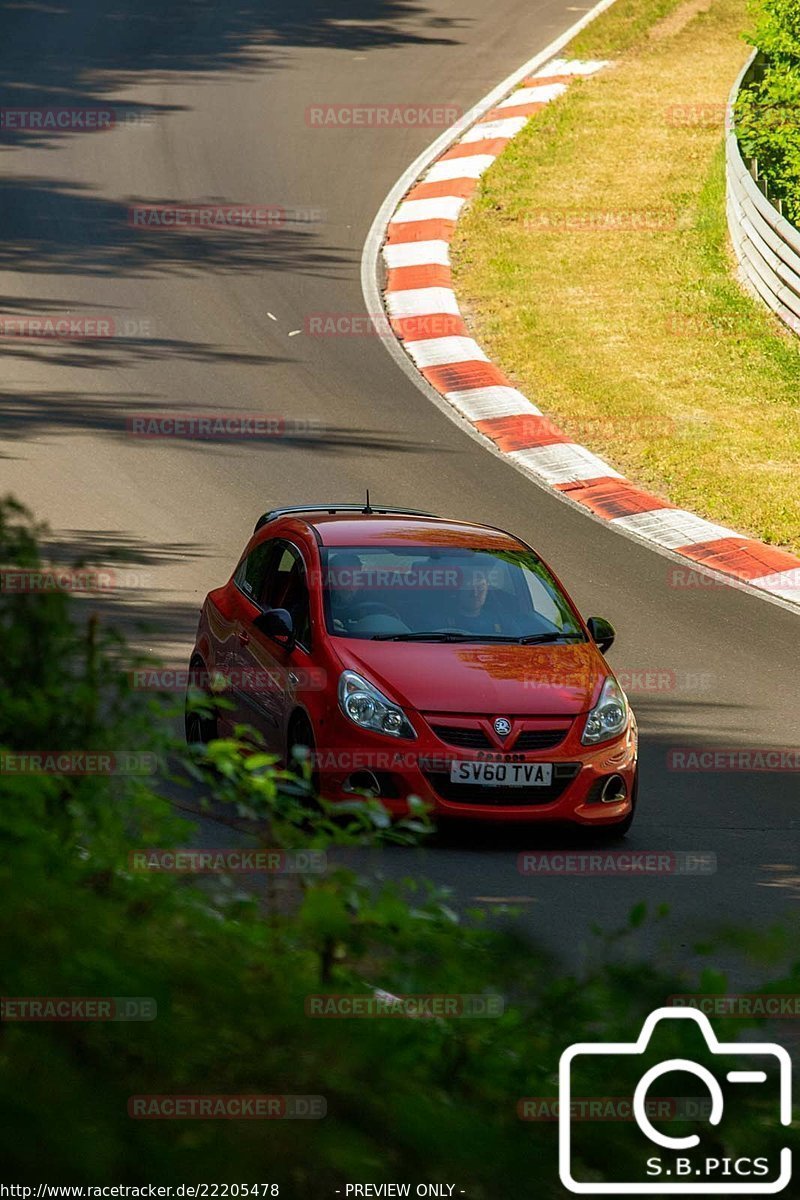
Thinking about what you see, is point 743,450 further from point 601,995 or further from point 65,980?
point 65,980

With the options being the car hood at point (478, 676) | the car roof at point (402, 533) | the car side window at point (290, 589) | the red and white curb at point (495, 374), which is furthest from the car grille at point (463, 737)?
the red and white curb at point (495, 374)

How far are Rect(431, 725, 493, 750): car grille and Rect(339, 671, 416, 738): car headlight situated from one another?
162 mm

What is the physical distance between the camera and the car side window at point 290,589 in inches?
400

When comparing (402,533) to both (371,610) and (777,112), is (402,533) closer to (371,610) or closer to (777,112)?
(371,610)

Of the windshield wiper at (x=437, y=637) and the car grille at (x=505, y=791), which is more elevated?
the windshield wiper at (x=437, y=637)

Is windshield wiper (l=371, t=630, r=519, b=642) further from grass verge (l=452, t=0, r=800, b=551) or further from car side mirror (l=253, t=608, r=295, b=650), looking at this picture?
grass verge (l=452, t=0, r=800, b=551)

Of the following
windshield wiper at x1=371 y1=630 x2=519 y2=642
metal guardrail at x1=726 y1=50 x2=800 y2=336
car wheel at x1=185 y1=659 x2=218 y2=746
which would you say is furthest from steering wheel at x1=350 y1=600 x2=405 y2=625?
metal guardrail at x1=726 y1=50 x2=800 y2=336

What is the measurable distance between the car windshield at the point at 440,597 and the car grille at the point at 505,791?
104cm

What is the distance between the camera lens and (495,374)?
67.7 feet

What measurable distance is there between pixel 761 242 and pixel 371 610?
1439cm

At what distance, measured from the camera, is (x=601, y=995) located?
3.75 m

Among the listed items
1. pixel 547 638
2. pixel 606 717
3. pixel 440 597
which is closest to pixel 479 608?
pixel 440 597

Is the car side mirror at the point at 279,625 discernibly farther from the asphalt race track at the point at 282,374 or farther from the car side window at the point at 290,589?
the asphalt race track at the point at 282,374

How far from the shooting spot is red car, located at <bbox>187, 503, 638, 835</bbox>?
30.7ft
